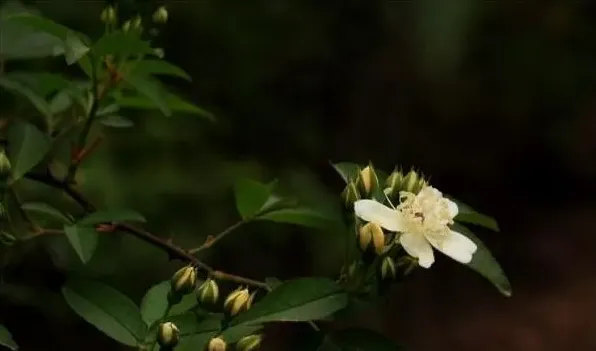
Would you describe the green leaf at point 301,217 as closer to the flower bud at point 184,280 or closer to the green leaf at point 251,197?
the green leaf at point 251,197

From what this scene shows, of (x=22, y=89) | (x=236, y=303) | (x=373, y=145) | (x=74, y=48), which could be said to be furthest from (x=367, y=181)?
(x=373, y=145)

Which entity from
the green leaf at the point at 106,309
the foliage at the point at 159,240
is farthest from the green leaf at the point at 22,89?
the green leaf at the point at 106,309

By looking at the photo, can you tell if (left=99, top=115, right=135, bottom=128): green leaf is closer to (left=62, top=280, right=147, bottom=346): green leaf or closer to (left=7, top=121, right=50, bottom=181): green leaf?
(left=7, top=121, right=50, bottom=181): green leaf

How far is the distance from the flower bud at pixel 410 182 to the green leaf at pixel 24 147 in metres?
0.26

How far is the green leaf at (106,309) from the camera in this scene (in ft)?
2.21

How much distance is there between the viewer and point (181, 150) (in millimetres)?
2027

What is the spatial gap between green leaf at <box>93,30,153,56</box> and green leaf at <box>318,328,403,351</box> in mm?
263

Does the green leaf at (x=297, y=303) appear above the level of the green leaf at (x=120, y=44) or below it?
below

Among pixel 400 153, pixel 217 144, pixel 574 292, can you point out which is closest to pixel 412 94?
pixel 400 153

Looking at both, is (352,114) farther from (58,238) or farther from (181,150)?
(58,238)

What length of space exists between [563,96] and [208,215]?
191 cm

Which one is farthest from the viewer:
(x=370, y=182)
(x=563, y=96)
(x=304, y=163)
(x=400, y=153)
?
(x=563, y=96)

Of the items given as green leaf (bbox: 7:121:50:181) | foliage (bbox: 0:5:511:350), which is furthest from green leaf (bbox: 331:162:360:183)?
green leaf (bbox: 7:121:50:181)

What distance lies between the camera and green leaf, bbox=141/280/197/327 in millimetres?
675
